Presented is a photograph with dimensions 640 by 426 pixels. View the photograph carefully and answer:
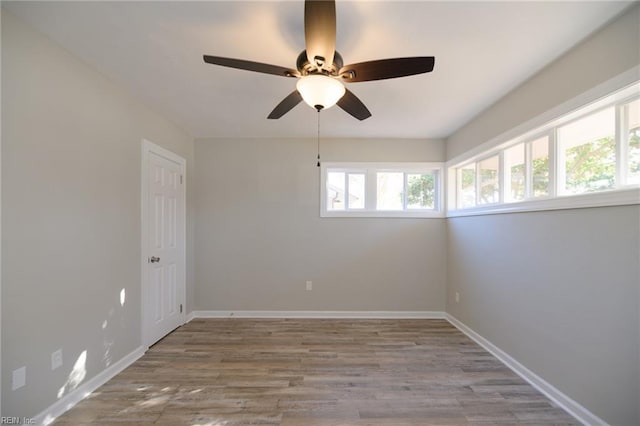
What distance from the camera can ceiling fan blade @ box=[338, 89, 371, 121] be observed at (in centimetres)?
180

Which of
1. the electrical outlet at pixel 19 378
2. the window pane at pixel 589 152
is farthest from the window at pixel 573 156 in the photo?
the electrical outlet at pixel 19 378

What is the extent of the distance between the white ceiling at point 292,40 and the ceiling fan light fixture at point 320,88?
1.38ft

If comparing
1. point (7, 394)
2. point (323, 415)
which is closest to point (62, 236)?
point (7, 394)

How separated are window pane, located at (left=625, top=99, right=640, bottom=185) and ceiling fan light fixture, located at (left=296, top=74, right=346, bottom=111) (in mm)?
1779

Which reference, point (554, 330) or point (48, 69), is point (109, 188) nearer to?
point (48, 69)

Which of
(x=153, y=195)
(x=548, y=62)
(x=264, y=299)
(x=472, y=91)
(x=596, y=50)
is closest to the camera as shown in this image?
(x=596, y=50)

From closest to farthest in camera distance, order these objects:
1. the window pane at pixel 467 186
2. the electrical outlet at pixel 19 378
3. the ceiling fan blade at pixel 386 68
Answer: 1. the ceiling fan blade at pixel 386 68
2. the electrical outlet at pixel 19 378
3. the window pane at pixel 467 186

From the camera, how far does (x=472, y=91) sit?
2.49 meters

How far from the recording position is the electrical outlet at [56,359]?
1839mm

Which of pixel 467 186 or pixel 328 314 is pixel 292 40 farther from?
pixel 328 314

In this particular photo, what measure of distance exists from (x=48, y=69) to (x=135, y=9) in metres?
0.81

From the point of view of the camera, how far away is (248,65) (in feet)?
4.93

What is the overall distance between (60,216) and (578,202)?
3.54m

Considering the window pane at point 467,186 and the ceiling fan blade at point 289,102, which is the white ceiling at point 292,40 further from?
the window pane at point 467,186
